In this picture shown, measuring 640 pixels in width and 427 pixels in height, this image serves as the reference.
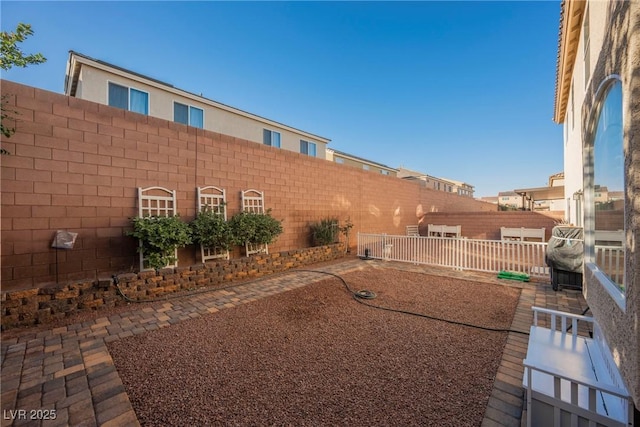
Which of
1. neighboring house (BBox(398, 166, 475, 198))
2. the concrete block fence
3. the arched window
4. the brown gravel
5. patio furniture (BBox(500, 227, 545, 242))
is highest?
neighboring house (BBox(398, 166, 475, 198))

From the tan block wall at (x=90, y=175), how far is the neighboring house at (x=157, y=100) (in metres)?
5.03

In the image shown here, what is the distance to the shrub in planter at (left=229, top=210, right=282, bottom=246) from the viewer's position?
572 centimetres

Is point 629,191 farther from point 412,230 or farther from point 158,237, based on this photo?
point 412,230

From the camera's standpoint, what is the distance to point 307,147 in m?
14.5

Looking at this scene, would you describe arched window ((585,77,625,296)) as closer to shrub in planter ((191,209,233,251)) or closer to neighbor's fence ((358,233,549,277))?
neighbor's fence ((358,233,549,277))

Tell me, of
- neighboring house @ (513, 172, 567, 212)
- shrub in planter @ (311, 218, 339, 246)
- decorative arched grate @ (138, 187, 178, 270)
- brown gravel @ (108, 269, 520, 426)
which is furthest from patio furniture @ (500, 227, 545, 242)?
decorative arched grate @ (138, 187, 178, 270)

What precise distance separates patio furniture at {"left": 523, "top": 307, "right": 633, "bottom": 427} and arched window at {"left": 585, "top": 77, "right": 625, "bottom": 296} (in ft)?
1.99

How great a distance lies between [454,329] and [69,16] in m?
9.45

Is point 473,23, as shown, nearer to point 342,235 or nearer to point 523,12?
point 523,12

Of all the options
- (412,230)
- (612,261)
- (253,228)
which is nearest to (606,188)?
(612,261)

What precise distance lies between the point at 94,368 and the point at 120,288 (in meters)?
2.11

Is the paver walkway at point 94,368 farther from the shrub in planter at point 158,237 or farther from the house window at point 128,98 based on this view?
the house window at point 128,98

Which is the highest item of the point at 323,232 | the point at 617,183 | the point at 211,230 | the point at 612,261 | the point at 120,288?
the point at 617,183

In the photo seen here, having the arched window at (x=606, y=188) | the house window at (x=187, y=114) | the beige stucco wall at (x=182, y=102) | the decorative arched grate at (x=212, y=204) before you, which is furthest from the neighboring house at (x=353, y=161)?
the arched window at (x=606, y=188)
